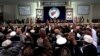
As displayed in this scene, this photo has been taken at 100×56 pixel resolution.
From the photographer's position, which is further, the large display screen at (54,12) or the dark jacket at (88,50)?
the large display screen at (54,12)

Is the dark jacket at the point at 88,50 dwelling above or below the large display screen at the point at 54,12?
below

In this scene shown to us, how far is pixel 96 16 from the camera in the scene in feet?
74.7

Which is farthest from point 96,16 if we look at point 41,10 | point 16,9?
point 16,9

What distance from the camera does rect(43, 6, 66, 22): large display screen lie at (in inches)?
888

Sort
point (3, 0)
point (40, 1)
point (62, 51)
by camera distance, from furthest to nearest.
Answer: point (40, 1) → point (3, 0) → point (62, 51)

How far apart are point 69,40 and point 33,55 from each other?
3.47 feet

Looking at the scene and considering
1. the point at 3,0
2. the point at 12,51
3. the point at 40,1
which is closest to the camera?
the point at 12,51

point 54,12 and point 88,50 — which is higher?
point 54,12

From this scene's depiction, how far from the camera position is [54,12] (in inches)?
901

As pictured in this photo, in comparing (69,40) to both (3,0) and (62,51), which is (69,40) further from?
(3,0)

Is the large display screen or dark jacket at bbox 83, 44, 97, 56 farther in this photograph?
the large display screen

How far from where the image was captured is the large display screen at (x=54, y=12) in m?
22.6

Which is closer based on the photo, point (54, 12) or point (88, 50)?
point (88, 50)

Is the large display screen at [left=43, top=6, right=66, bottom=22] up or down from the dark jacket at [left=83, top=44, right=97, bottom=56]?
up
